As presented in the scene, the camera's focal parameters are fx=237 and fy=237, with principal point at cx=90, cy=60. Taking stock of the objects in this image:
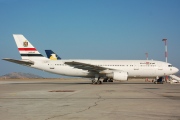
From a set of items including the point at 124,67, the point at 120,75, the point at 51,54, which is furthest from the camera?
the point at 51,54

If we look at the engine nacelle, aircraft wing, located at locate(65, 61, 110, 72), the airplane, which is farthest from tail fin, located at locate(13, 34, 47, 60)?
the engine nacelle

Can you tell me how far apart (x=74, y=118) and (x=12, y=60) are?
25.5 meters

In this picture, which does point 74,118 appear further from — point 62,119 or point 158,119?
point 158,119

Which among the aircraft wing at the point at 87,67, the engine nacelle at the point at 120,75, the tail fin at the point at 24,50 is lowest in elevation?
the engine nacelle at the point at 120,75

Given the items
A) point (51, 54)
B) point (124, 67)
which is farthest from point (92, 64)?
point (51, 54)

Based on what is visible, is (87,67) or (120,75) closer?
(120,75)

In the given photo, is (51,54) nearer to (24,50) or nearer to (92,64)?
(24,50)

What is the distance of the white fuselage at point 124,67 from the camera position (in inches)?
1256

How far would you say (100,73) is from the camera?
3075 centimetres

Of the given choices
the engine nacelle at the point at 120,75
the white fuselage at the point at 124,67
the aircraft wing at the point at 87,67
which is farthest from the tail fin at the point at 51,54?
the engine nacelle at the point at 120,75

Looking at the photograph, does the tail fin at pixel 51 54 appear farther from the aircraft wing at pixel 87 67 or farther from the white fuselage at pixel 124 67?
the aircraft wing at pixel 87 67

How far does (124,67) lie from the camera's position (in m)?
31.8

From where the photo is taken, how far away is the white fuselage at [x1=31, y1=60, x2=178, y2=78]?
3189cm

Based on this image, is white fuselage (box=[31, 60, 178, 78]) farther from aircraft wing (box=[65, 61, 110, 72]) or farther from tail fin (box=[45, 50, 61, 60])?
tail fin (box=[45, 50, 61, 60])
